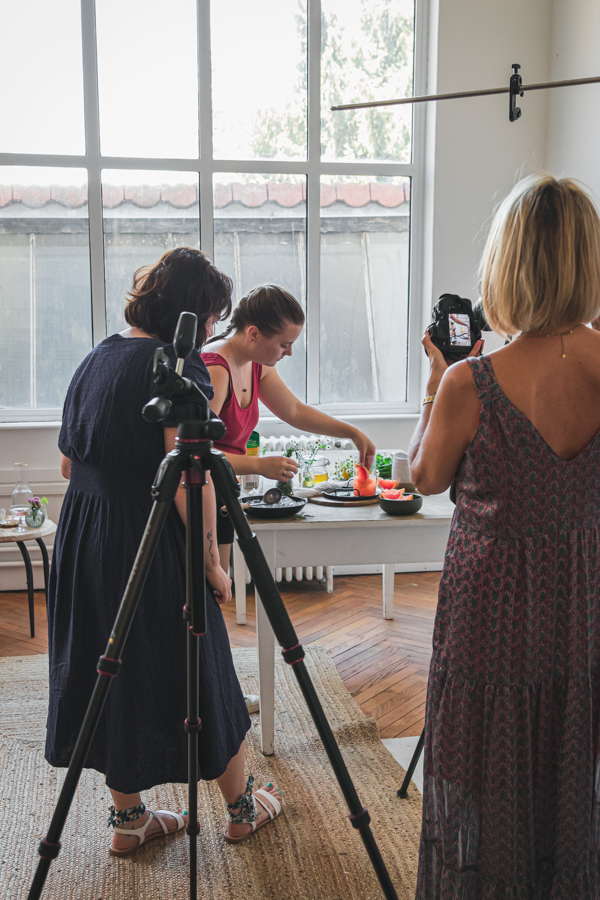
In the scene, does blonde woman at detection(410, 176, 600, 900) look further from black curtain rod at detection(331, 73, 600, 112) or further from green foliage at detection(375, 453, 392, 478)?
black curtain rod at detection(331, 73, 600, 112)

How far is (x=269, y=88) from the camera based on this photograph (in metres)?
4.02

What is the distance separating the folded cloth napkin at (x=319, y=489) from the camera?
7.96 ft

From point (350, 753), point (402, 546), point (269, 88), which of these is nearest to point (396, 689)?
point (350, 753)

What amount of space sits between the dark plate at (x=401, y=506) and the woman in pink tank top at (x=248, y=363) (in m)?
0.31

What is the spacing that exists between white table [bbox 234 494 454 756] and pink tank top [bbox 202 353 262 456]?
33cm

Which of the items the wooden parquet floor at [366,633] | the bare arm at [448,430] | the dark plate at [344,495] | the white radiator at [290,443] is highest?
the bare arm at [448,430]

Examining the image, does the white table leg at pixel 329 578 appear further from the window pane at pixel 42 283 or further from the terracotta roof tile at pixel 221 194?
the terracotta roof tile at pixel 221 194

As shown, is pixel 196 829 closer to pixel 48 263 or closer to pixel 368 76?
pixel 48 263

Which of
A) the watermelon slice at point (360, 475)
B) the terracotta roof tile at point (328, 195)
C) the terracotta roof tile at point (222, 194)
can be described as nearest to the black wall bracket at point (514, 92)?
the terracotta roof tile at point (328, 195)

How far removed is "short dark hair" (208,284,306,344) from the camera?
2275mm

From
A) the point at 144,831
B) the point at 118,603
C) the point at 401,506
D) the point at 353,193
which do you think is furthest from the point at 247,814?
the point at 353,193

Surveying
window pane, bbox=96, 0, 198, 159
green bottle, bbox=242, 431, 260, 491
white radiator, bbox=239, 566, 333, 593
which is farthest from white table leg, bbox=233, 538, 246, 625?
window pane, bbox=96, 0, 198, 159

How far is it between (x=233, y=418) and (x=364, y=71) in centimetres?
278

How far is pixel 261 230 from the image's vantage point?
4.14 meters
